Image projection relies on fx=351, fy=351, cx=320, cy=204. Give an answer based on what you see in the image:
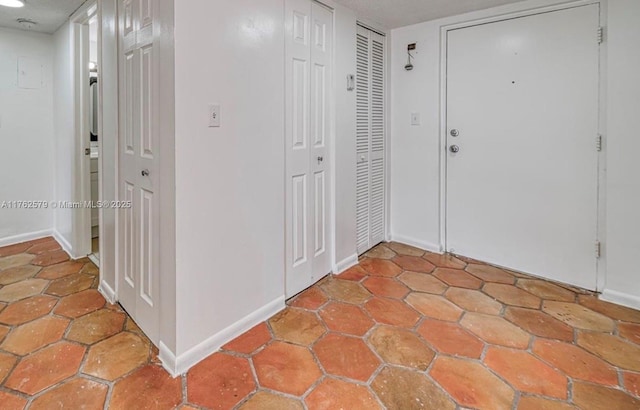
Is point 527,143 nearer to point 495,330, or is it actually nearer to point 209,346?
point 495,330

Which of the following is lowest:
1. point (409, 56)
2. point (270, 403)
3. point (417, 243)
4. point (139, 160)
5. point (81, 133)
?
point (270, 403)

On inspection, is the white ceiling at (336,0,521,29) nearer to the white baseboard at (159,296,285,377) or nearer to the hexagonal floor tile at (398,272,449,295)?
the hexagonal floor tile at (398,272,449,295)

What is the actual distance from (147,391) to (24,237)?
3.04 meters

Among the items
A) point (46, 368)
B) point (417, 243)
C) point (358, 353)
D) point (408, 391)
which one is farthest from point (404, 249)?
point (46, 368)

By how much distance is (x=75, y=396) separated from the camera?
1.50 meters

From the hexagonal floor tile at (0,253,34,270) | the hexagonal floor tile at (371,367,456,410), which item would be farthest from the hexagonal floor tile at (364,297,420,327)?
the hexagonal floor tile at (0,253,34,270)

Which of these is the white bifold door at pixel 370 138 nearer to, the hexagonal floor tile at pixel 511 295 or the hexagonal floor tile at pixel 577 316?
the hexagonal floor tile at pixel 511 295

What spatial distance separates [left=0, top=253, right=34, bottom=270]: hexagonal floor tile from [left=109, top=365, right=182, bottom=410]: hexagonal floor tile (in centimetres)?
213

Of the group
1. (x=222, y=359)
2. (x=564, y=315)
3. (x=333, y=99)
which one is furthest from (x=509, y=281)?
(x=222, y=359)

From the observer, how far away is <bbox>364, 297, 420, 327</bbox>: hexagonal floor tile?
2.15 metres

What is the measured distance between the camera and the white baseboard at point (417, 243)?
3.36m

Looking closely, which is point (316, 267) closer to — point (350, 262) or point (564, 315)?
point (350, 262)

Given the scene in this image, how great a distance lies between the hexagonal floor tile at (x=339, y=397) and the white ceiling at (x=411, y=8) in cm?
253

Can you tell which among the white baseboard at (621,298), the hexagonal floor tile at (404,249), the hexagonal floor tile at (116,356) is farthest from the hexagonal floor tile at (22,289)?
the white baseboard at (621,298)
